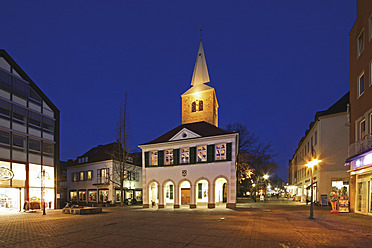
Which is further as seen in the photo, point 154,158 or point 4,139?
point 154,158

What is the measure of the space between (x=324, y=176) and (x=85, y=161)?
34.1 metres

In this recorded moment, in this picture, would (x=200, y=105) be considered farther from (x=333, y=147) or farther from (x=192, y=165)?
(x=333, y=147)

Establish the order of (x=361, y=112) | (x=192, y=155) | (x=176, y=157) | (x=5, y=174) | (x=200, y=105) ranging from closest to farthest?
(x=361, y=112) < (x=5, y=174) < (x=192, y=155) < (x=176, y=157) < (x=200, y=105)

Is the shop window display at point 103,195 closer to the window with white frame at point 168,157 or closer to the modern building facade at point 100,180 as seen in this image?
the modern building facade at point 100,180

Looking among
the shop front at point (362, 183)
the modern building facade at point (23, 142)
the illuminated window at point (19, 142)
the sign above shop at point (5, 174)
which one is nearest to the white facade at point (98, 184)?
the modern building facade at point (23, 142)

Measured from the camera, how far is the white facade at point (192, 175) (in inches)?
1017

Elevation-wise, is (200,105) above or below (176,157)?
above

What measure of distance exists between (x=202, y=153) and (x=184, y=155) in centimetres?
229

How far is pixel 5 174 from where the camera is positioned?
23.0 m

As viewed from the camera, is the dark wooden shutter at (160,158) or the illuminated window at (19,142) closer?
the illuminated window at (19,142)

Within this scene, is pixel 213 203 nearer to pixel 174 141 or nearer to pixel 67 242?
pixel 174 141

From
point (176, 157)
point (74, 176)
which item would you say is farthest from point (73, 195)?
point (176, 157)

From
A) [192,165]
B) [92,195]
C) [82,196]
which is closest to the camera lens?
[192,165]

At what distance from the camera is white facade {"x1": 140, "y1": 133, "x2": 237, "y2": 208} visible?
25828 mm
